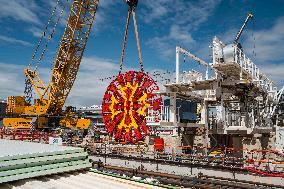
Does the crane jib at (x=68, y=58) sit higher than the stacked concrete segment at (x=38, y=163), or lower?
higher

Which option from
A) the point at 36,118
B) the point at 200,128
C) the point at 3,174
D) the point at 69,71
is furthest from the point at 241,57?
the point at 36,118

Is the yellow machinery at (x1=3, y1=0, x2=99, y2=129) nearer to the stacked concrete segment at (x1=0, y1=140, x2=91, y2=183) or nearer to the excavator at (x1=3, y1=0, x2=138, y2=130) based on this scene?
the excavator at (x1=3, y1=0, x2=138, y2=130)

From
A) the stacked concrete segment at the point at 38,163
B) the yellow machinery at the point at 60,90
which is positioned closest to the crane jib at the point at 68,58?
the yellow machinery at the point at 60,90

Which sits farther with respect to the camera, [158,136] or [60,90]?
[60,90]

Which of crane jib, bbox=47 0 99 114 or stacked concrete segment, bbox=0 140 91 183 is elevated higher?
crane jib, bbox=47 0 99 114

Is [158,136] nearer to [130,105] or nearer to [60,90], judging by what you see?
[130,105]

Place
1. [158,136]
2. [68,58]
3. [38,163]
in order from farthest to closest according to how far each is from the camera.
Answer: [68,58] → [158,136] → [38,163]

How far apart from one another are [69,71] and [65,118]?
7.62 metres

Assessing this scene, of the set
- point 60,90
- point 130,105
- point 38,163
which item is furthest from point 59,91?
point 38,163

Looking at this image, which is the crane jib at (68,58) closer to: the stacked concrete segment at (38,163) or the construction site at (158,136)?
the construction site at (158,136)

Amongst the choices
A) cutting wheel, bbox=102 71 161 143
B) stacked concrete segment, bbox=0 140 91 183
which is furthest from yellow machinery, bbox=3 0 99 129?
stacked concrete segment, bbox=0 140 91 183

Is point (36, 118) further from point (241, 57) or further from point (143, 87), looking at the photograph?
point (241, 57)

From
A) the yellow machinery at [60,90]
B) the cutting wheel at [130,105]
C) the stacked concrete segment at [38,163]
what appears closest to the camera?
the stacked concrete segment at [38,163]

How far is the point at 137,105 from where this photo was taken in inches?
1164
